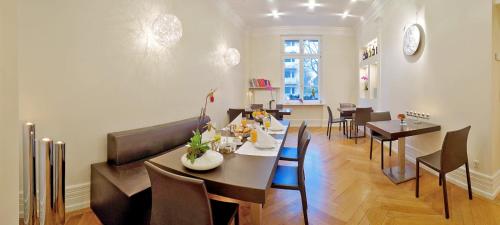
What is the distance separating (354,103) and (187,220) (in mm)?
6900

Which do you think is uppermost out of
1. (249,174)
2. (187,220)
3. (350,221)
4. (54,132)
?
(54,132)

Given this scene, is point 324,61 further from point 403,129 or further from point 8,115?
point 8,115

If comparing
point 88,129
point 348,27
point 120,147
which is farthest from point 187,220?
point 348,27

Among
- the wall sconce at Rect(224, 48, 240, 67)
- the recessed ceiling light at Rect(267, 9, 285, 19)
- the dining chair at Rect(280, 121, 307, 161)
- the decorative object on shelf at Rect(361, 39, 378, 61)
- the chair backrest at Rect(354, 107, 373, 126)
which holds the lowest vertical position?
the dining chair at Rect(280, 121, 307, 161)

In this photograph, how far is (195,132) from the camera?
205 cm

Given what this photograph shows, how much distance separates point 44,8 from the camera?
1981mm

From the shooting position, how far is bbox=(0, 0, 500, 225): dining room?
3.78ft

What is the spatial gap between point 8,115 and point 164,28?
2388 mm

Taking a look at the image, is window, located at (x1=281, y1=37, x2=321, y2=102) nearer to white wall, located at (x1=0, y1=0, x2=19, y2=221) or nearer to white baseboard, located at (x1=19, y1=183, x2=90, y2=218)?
white baseboard, located at (x1=19, y1=183, x2=90, y2=218)

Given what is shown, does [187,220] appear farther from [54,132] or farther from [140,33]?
[140,33]

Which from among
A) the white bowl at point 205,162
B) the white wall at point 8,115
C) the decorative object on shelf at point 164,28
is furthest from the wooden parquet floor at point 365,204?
the decorative object on shelf at point 164,28

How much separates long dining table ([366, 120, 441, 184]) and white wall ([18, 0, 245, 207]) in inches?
112

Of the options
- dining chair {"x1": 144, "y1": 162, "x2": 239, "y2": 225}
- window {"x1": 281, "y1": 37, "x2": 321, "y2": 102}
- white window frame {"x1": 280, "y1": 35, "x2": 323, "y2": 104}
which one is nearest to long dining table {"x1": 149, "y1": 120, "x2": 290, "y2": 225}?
dining chair {"x1": 144, "y1": 162, "x2": 239, "y2": 225}

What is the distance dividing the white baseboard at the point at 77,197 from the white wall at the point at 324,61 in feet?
18.2
